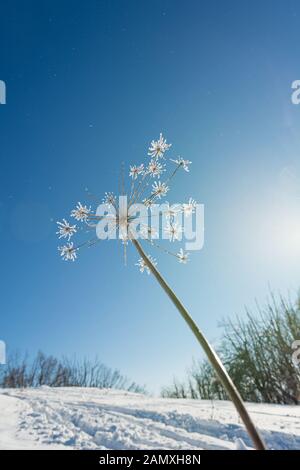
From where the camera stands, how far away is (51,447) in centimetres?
302

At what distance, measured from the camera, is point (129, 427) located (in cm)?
385

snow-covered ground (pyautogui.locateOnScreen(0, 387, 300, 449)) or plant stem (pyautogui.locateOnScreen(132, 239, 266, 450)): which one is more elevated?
plant stem (pyautogui.locateOnScreen(132, 239, 266, 450))

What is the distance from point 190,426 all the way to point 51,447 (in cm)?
167

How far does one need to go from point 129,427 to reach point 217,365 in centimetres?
282

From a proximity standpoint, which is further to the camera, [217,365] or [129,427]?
[129,427]

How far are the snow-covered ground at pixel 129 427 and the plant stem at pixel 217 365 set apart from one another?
1659 millimetres

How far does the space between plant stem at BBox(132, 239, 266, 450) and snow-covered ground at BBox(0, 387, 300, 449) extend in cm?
166

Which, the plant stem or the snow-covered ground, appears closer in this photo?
the plant stem

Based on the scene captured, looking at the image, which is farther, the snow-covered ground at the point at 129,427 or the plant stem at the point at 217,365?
the snow-covered ground at the point at 129,427

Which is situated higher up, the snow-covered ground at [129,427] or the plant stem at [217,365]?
the plant stem at [217,365]

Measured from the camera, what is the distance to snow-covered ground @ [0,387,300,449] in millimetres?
3295

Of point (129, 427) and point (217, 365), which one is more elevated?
point (217, 365)

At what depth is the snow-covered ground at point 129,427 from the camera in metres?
3.29
